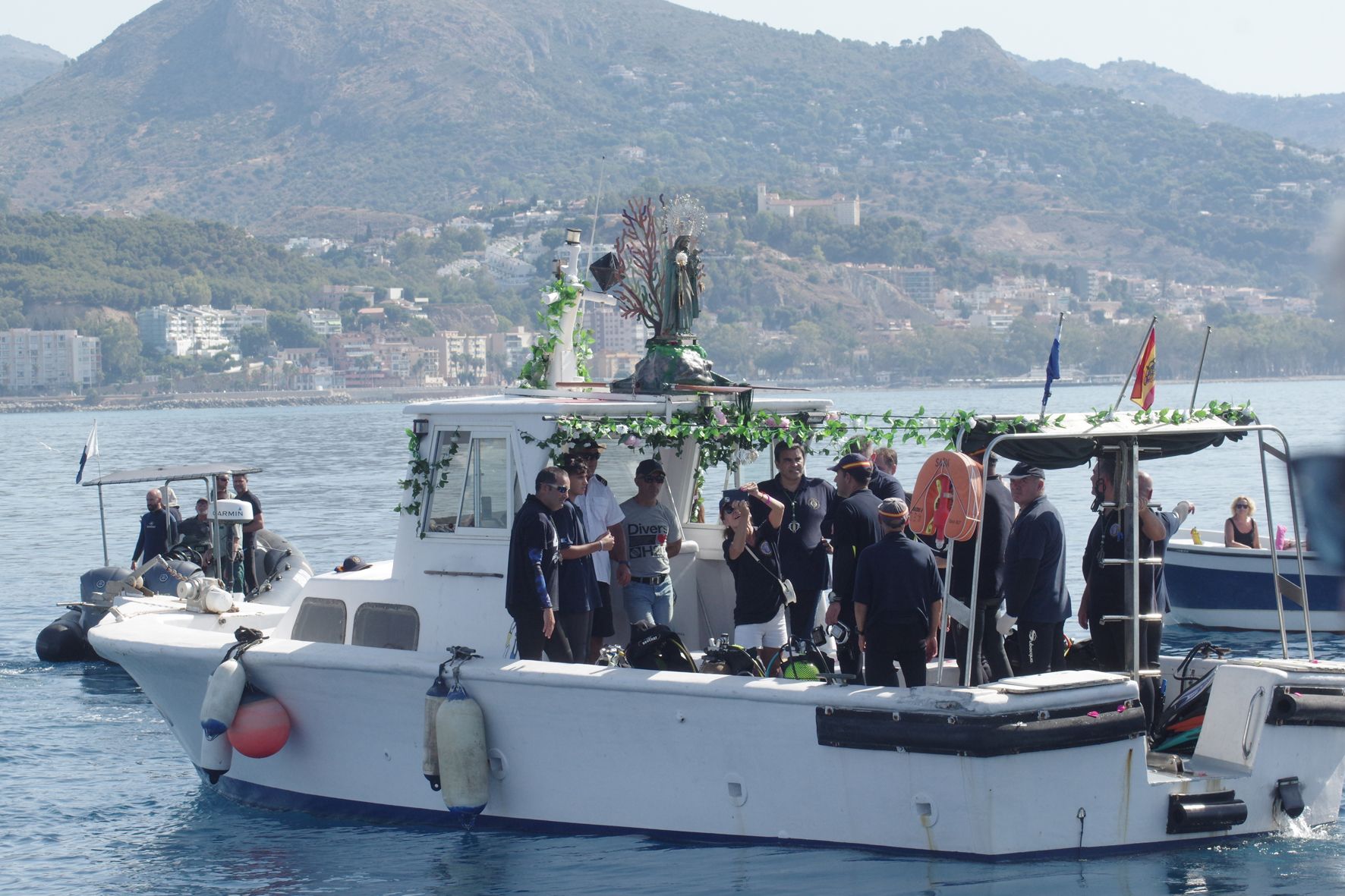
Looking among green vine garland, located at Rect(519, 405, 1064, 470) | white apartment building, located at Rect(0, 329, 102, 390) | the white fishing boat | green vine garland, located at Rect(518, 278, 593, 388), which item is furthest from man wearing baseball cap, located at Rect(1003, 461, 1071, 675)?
white apartment building, located at Rect(0, 329, 102, 390)

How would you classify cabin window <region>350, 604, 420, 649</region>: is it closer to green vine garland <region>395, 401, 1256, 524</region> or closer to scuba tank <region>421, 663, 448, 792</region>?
green vine garland <region>395, 401, 1256, 524</region>

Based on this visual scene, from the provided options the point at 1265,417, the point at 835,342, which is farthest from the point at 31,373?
the point at 1265,417

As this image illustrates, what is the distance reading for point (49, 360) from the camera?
148000 millimetres

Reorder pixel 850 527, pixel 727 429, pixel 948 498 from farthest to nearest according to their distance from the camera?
pixel 727 429 → pixel 850 527 → pixel 948 498

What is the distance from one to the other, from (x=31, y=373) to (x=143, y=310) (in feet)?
57.8

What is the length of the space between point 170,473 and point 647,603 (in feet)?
28.2

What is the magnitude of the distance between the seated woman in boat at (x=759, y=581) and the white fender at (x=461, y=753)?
4.96 ft

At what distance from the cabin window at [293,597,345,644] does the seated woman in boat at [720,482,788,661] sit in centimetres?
238

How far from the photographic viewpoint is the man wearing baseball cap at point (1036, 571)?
26.7 feet

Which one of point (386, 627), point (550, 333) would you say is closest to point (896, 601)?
point (386, 627)

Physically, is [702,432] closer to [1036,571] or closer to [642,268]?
[642,268]

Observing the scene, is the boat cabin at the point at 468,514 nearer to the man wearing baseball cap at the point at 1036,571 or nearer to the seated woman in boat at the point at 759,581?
the seated woman in boat at the point at 759,581

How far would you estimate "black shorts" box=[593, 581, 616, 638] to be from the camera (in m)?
9.34

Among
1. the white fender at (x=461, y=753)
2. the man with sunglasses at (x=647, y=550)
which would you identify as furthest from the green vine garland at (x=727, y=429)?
the white fender at (x=461, y=753)
